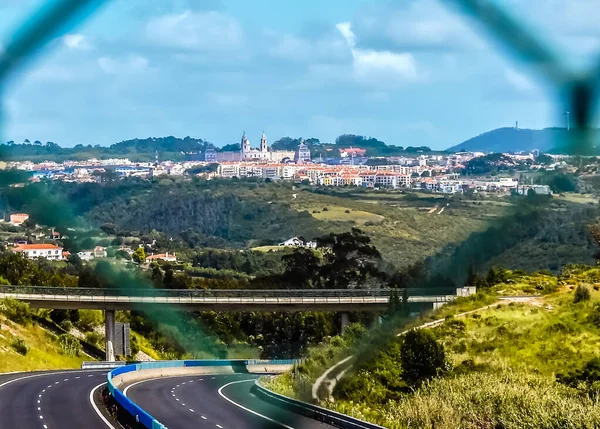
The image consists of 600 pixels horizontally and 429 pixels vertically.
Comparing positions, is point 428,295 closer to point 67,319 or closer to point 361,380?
point 361,380

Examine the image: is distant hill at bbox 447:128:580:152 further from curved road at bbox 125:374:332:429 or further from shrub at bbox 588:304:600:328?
shrub at bbox 588:304:600:328

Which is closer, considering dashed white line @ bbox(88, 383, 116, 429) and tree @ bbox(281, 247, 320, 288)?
dashed white line @ bbox(88, 383, 116, 429)

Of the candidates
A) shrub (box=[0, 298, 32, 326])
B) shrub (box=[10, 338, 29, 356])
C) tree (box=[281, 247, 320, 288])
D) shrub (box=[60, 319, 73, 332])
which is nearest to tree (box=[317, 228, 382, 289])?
tree (box=[281, 247, 320, 288])

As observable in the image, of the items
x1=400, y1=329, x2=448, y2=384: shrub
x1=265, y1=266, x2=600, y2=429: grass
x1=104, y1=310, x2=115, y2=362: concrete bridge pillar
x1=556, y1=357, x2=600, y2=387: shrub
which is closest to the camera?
x1=265, y1=266, x2=600, y2=429: grass

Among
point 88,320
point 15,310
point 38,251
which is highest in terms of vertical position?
point 38,251

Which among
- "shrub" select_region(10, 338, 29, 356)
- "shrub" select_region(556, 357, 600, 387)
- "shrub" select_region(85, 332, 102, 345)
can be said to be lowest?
"shrub" select_region(85, 332, 102, 345)

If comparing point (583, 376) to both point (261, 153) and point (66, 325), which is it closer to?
point (261, 153)

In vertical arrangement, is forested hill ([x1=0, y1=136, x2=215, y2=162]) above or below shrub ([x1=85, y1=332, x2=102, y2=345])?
above

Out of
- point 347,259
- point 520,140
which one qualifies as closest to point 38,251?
point 347,259
